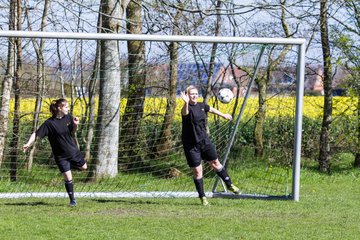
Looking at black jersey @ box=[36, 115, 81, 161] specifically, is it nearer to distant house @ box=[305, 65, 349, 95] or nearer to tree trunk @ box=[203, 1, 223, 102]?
tree trunk @ box=[203, 1, 223, 102]

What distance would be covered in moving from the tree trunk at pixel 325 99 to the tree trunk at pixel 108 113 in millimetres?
4798

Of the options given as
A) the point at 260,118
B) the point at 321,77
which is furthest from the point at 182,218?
the point at 321,77

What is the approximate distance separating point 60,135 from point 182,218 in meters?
2.36

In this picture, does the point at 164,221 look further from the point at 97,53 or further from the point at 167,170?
the point at 97,53

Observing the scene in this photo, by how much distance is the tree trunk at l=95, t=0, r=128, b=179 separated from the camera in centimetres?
1308

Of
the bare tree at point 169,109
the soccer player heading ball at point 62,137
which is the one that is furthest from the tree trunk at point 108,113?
the soccer player heading ball at point 62,137

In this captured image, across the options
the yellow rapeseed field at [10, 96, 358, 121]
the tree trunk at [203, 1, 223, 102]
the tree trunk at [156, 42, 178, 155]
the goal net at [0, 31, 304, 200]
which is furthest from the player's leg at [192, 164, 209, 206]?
A: the tree trunk at [203, 1, 223, 102]

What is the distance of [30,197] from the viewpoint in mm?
11742

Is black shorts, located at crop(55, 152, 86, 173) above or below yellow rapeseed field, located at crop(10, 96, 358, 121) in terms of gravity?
below

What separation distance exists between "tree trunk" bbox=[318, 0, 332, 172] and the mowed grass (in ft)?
12.1

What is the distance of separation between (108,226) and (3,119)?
528 cm

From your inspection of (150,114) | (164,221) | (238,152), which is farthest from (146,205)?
(238,152)

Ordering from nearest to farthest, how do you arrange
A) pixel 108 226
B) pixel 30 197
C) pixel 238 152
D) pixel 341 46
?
pixel 108 226
pixel 30 197
pixel 238 152
pixel 341 46

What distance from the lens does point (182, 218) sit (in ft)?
31.1
